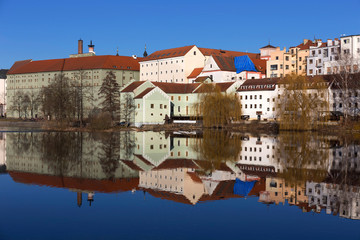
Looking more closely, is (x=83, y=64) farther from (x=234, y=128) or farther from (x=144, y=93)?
(x=234, y=128)

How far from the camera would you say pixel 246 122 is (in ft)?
188

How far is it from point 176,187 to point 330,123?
37.6 m

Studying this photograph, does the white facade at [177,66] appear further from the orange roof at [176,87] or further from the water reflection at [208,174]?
the water reflection at [208,174]

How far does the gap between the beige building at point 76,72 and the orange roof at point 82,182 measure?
2812 inches

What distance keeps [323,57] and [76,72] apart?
5325 centimetres

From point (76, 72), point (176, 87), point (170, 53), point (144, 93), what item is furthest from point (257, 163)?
point (76, 72)

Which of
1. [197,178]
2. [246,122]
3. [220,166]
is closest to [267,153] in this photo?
[220,166]

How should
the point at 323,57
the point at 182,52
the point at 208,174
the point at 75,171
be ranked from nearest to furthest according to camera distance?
the point at 208,174 < the point at 75,171 < the point at 323,57 < the point at 182,52

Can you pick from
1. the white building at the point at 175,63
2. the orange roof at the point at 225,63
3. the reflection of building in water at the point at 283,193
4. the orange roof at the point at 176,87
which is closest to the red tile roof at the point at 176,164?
the reflection of building in water at the point at 283,193

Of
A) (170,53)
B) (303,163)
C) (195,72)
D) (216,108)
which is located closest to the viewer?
(303,163)

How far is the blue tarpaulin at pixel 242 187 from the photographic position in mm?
15031

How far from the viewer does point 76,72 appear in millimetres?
99188

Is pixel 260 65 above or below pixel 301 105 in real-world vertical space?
above

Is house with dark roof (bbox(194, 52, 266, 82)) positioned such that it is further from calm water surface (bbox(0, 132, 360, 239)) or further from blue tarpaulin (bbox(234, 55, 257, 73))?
calm water surface (bbox(0, 132, 360, 239))
